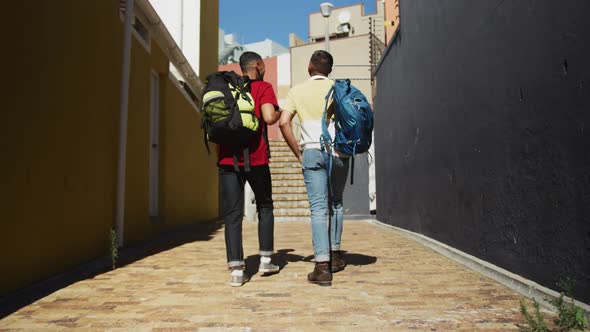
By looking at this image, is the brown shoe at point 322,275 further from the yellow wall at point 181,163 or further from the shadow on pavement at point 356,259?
the yellow wall at point 181,163

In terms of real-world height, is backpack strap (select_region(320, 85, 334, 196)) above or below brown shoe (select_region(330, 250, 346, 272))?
above

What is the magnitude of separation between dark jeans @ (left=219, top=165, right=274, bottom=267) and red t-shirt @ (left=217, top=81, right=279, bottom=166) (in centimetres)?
6

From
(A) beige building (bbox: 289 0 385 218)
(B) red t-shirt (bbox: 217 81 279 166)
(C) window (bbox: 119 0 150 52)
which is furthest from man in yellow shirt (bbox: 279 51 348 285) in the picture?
(A) beige building (bbox: 289 0 385 218)

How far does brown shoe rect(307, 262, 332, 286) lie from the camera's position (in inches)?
151

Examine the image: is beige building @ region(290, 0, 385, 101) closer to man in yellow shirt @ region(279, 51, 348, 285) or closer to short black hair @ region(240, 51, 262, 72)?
short black hair @ region(240, 51, 262, 72)

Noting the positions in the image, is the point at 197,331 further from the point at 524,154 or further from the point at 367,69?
the point at 367,69

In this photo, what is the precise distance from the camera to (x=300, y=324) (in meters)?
2.82

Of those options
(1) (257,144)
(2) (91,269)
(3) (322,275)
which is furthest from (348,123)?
(2) (91,269)

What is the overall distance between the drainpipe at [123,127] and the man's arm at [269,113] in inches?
82.9

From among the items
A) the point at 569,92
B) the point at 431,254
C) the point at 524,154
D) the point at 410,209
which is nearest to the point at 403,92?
the point at 410,209

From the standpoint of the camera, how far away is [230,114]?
3828 millimetres

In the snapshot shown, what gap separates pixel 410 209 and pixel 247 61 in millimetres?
4238

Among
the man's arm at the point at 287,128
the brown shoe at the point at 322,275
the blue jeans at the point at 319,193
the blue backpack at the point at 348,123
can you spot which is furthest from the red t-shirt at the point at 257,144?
the brown shoe at the point at 322,275

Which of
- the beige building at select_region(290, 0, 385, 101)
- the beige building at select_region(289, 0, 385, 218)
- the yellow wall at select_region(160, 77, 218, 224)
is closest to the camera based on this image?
the yellow wall at select_region(160, 77, 218, 224)
